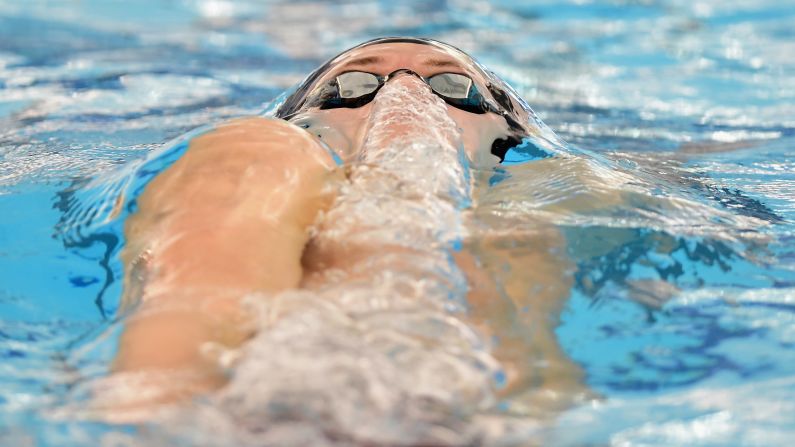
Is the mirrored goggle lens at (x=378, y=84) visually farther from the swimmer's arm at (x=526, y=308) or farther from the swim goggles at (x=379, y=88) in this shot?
the swimmer's arm at (x=526, y=308)

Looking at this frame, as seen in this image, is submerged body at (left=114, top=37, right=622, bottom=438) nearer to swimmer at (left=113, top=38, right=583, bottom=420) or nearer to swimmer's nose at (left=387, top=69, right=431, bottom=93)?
swimmer at (left=113, top=38, right=583, bottom=420)

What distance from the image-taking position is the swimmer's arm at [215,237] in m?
1.69

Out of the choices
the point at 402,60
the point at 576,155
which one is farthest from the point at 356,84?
the point at 576,155

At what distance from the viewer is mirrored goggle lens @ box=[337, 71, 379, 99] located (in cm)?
287

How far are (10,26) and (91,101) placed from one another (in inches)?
106

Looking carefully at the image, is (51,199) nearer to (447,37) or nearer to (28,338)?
(28,338)

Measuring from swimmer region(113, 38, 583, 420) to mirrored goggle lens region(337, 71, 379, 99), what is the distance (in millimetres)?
245

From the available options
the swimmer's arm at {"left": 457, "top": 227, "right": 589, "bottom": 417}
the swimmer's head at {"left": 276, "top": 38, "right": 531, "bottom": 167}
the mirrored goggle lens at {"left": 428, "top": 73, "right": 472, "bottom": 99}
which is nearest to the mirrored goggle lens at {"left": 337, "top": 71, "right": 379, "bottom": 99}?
the swimmer's head at {"left": 276, "top": 38, "right": 531, "bottom": 167}

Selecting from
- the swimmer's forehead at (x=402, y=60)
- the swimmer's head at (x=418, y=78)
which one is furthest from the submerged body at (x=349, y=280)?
the swimmer's forehead at (x=402, y=60)

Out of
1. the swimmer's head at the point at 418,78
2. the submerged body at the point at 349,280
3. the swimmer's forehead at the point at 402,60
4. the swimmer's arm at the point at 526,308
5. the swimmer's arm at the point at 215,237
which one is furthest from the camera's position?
the swimmer's forehead at the point at 402,60

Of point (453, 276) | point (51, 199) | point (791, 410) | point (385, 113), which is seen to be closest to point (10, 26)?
point (51, 199)

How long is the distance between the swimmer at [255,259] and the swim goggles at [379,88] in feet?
0.75

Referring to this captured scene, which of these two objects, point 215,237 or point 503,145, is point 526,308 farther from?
point 503,145

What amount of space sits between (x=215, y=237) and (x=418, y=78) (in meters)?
1.16
